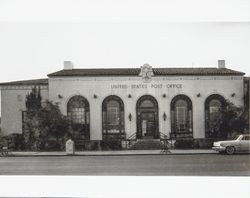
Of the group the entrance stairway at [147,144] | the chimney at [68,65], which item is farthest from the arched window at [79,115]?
the chimney at [68,65]

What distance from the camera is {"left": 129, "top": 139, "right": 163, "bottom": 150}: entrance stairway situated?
47.4ft

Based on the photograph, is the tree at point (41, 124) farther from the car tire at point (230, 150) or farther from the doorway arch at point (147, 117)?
the car tire at point (230, 150)

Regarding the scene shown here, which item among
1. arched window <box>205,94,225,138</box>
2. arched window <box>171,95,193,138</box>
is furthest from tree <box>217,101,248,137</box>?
arched window <box>171,95,193,138</box>

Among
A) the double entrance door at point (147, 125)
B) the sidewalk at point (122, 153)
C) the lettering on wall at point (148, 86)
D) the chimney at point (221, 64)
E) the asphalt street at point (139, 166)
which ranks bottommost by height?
the asphalt street at point (139, 166)

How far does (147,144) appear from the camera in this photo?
51.3 ft

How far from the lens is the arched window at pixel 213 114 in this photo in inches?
547

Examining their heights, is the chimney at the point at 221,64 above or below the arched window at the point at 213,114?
above

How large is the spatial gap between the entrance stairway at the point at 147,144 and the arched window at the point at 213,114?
146 cm

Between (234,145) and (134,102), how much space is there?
498cm

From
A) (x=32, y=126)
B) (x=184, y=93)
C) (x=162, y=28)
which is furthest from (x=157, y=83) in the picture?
(x=162, y=28)

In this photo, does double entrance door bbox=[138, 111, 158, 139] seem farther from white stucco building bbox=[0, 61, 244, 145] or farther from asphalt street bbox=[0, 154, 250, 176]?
asphalt street bbox=[0, 154, 250, 176]

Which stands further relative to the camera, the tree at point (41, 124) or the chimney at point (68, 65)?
the tree at point (41, 124)

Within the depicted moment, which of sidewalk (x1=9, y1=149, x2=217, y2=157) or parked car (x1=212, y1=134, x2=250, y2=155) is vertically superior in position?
parked car (x1=212, y1=134, x2=250, y2=155)

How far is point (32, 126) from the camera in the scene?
15.4 m
